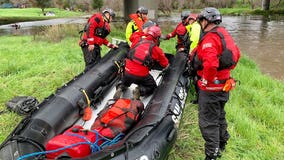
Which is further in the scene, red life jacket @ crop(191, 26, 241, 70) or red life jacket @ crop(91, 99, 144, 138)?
red life jacket @ crop(91, 99, 144, 138)

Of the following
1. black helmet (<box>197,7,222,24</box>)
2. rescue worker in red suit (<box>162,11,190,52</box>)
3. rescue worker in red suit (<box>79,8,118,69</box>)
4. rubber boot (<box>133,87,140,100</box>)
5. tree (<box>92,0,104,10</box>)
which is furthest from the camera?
tree (<box>92,0,104,10</box>)

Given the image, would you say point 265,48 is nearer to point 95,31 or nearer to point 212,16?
point 95,31

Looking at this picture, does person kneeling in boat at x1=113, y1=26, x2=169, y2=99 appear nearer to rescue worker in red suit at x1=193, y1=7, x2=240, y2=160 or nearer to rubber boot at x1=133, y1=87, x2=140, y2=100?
rubber boot at x1=133, y1=87, x2=140, y2=100

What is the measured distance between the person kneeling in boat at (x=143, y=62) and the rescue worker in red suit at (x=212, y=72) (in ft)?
3.77

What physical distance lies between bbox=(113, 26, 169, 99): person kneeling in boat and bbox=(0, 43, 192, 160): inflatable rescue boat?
0.18m

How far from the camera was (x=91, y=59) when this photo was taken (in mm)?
5391

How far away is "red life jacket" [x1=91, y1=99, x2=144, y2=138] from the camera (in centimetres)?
301

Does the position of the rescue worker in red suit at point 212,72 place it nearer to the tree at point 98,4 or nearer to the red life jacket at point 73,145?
the red life jacket at point 73,145

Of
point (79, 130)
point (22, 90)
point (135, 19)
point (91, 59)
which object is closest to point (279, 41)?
point (135, 19)

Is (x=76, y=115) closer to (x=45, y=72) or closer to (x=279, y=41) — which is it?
(x=45, y=72)

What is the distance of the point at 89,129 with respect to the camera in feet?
10.6

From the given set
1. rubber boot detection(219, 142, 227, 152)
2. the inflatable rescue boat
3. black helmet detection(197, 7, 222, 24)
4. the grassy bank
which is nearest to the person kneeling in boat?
the inflatable rescue boat

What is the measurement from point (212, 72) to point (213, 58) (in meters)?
0.14

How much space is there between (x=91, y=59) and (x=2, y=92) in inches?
60.1
